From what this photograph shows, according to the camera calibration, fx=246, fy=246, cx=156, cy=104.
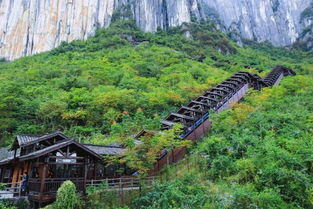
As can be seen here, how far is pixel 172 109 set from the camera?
3225 cm

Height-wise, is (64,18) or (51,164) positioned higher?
(64,18)

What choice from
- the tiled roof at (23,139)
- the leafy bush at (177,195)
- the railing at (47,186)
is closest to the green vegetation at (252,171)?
the leafy bush at (177,195)

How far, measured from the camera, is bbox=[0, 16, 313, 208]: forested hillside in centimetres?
1106

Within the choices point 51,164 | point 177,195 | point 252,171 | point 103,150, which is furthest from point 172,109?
point 177,195

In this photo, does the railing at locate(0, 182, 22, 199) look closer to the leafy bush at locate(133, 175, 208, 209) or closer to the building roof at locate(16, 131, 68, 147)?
the building roof at locate(16, 131, 68, 147)

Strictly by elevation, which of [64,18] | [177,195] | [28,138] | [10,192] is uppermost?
[64,18]

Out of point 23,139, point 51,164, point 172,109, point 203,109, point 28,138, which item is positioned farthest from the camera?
point 172,109

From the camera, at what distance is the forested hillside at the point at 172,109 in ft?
36.3

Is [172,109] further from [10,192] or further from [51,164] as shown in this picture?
[10,192]

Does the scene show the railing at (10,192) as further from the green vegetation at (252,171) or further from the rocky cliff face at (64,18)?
the rocky cliff face at (64,18)

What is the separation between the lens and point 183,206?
1072 centimetres

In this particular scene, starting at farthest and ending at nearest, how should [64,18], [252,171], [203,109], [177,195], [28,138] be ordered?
1. [64,18]
2. [203,109]
3. [28,138]
4. [252,171]
5. [177,195]

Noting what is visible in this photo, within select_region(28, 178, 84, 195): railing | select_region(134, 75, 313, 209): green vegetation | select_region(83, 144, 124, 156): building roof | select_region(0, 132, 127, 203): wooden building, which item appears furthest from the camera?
select_region(83, 144, 124, 156): building roof

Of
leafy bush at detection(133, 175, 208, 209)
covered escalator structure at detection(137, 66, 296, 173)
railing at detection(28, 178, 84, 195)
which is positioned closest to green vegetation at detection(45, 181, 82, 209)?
railing at detection(28, 178, 84, 195)
